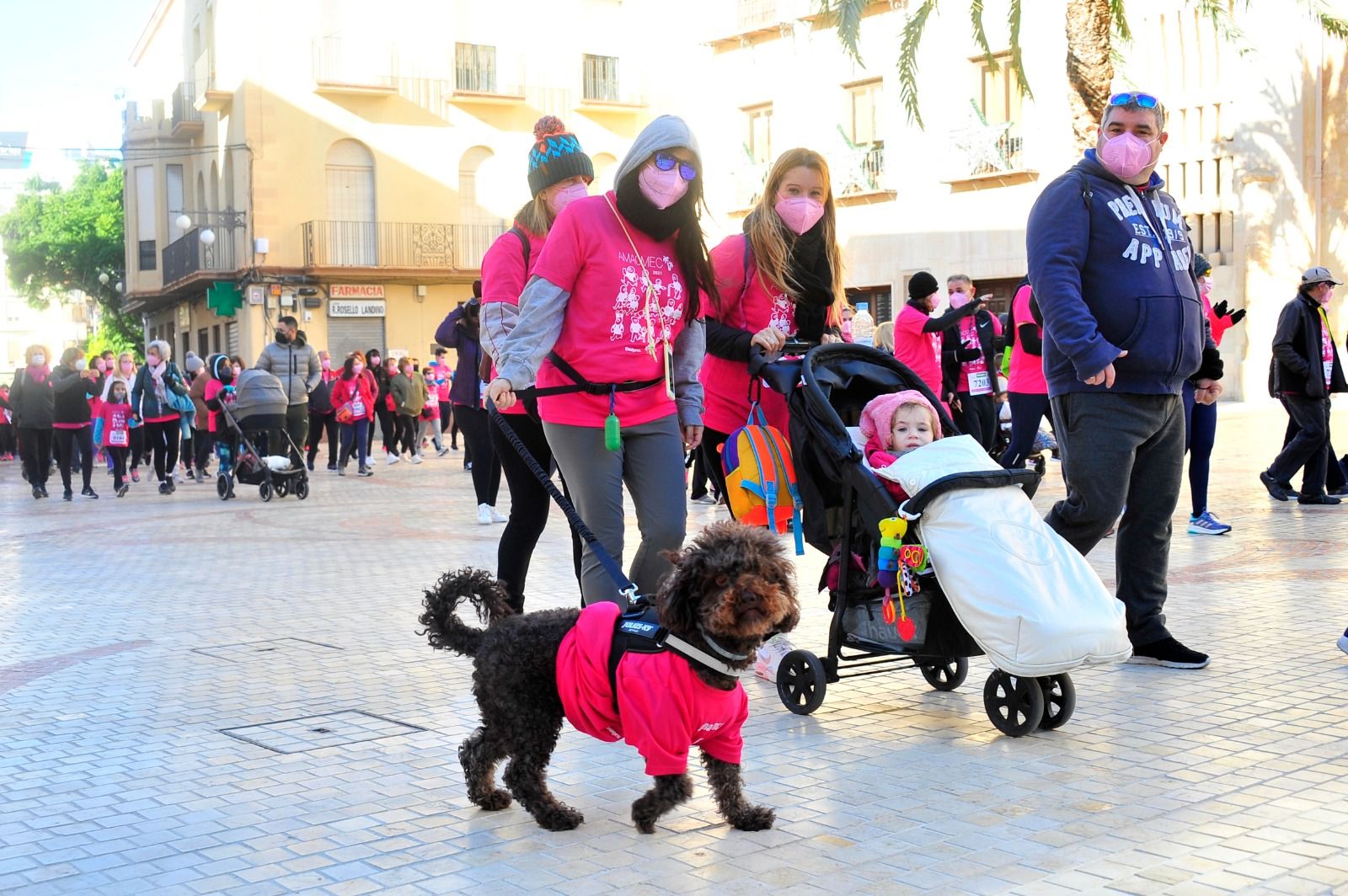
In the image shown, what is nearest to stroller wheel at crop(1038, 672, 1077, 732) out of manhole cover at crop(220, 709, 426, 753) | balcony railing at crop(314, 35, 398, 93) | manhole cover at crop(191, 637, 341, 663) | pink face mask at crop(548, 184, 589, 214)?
manhole cover at crop(220, 709, 426, 753)

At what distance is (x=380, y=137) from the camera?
37688 mm

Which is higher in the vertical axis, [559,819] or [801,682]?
[801,682]

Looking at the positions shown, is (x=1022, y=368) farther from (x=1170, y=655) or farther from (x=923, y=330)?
(x=1170, y=655)

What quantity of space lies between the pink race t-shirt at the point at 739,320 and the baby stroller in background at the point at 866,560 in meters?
0.28

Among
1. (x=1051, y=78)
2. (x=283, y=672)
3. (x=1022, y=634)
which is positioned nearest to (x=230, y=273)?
(x=1051, y=78)

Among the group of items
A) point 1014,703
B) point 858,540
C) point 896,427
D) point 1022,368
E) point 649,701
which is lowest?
point 1014,703

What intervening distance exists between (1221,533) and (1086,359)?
5152 mm

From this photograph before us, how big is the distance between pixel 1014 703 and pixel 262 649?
3.64m

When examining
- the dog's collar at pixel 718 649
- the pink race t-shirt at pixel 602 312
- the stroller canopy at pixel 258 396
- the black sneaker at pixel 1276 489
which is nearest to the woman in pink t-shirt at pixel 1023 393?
the black sneaker at pixel 1276 489

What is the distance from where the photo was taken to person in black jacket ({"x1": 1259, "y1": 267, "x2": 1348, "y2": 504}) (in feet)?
38.9

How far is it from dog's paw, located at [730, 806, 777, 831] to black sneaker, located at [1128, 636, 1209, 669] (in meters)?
→ 2.48

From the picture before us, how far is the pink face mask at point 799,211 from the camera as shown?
19.4ft

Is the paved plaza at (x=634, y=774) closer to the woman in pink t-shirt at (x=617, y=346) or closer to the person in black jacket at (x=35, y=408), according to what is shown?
the woman in pink t-shirt at (x=617, y=346)

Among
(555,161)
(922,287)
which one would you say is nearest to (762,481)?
(555,161)
